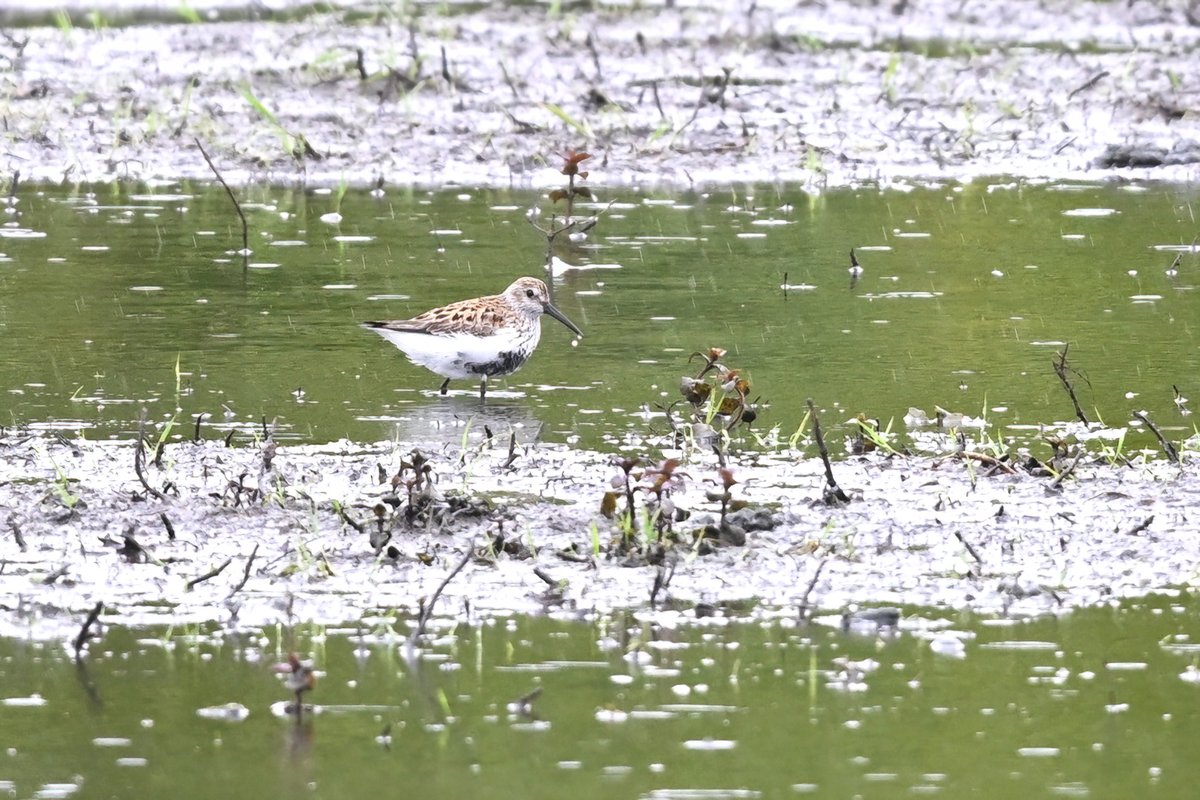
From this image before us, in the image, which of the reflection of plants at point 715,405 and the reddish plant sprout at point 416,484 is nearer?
the reddish plant sprout at point 416,484

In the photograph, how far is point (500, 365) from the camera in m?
9.48

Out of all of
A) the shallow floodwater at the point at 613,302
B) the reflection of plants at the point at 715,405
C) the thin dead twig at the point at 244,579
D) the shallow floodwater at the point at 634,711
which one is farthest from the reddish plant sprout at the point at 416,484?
the shallow floodwater at the point at 613,302

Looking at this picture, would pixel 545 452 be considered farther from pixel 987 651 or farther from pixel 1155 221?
pixel 1155 221

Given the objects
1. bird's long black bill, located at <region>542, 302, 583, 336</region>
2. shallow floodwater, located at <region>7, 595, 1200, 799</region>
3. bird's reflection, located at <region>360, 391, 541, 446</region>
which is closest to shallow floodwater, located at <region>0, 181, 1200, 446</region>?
bird's reflection, located at <region>360, 391, 541, 446</region>

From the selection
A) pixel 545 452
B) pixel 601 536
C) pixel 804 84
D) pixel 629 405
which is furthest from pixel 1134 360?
pixel 804 84

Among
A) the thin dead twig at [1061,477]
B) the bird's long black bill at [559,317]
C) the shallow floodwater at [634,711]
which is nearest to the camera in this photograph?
the shallow floodwater at [634,711]

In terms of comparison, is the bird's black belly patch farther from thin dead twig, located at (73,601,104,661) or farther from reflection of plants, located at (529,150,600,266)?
thin dead twig, located at (73,601,104,661)

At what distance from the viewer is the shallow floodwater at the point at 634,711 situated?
471 centimetres

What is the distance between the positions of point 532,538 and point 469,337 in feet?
9.24

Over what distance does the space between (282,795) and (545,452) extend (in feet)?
11.3

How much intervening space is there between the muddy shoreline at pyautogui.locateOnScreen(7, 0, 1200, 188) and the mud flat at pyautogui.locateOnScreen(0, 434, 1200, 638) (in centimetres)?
783

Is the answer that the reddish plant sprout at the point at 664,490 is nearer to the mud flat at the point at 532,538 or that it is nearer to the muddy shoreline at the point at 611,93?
the mud flat at the point at 532,538

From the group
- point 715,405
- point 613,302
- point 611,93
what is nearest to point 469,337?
point 715,405

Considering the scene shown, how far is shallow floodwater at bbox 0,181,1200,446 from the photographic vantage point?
8977 millimetres
